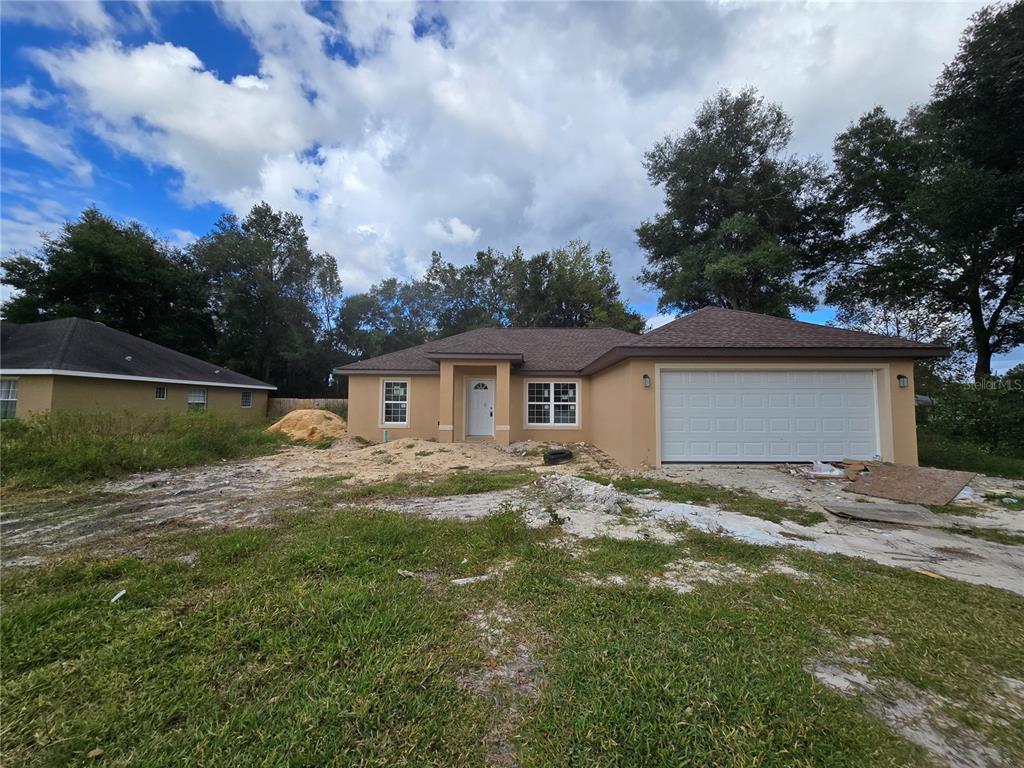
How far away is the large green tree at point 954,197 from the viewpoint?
480 inches

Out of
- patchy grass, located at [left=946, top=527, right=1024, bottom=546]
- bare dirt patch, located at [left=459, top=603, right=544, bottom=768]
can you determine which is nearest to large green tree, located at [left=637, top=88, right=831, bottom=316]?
patchy grass, located at [left=946, top=527, right=1024, bottom=546]

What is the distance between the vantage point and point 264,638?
8.07 feet

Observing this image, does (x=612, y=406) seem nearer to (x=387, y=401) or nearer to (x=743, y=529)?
(x=743, y=529)

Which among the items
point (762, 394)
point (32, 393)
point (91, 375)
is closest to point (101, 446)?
point (91, 375)

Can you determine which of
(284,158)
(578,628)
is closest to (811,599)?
(578,628)

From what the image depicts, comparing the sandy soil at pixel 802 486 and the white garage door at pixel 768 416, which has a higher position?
the white garage door at pixel 768 416

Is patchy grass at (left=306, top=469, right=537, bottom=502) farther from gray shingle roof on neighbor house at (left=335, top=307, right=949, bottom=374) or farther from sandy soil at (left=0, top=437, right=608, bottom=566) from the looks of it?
gray shingle roof on neighbor house at (left=335, top=307, right=949, bottom=374)

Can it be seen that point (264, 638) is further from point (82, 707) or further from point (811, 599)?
point (811, 599)

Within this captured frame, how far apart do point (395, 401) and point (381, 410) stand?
0.58 meters

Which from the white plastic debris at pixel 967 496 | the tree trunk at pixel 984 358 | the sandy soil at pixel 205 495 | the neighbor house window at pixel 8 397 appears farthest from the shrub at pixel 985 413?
the neighbor house window at pixel 8 397

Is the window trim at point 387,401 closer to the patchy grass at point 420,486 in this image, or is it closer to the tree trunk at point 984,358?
the patchy grass at point 420,486

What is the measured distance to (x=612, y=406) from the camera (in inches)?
396

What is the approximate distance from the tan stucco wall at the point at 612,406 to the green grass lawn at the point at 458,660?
15.6 feet

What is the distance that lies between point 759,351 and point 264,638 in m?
8.98
